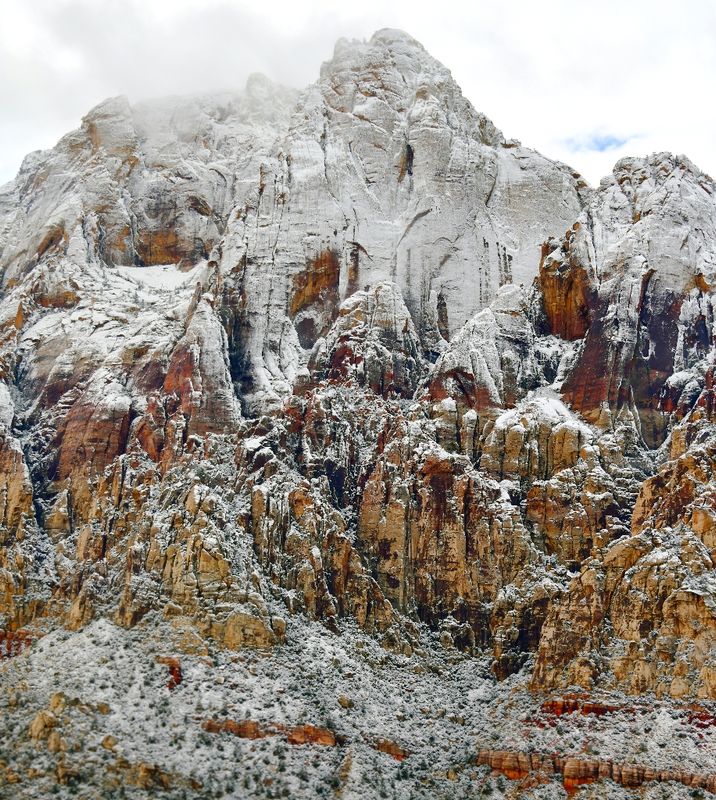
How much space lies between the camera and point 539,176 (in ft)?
412

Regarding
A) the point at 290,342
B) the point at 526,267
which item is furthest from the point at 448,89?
the point at 290,342

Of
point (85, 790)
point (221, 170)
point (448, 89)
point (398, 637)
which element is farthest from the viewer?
point (221, 170)

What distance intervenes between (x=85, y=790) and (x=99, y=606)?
19993 mm

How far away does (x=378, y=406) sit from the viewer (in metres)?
103

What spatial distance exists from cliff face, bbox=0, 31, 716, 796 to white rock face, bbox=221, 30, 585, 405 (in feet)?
1.04

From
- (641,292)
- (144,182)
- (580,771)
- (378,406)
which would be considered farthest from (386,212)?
(580,771)

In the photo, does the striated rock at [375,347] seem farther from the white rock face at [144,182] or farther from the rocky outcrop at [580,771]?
the rocky outcrop at [580,771]

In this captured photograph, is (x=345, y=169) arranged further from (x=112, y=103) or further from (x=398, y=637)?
(x=398, y=637)

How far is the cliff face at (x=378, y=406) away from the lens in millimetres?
86125

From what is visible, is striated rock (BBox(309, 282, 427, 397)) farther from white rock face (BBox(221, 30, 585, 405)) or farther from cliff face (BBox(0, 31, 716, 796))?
white rock face (BBox(221, 30, 585, 405))

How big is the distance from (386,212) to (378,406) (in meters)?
26.3

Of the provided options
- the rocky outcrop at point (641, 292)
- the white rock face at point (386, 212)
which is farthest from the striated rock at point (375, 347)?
the rocky outcrop at point (641, 292)

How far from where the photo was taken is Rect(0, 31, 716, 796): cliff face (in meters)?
86.1

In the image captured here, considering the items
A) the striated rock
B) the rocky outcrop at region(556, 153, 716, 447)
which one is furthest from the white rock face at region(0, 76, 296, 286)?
the rocky outcrop at region(556, 153, 716, 447)
